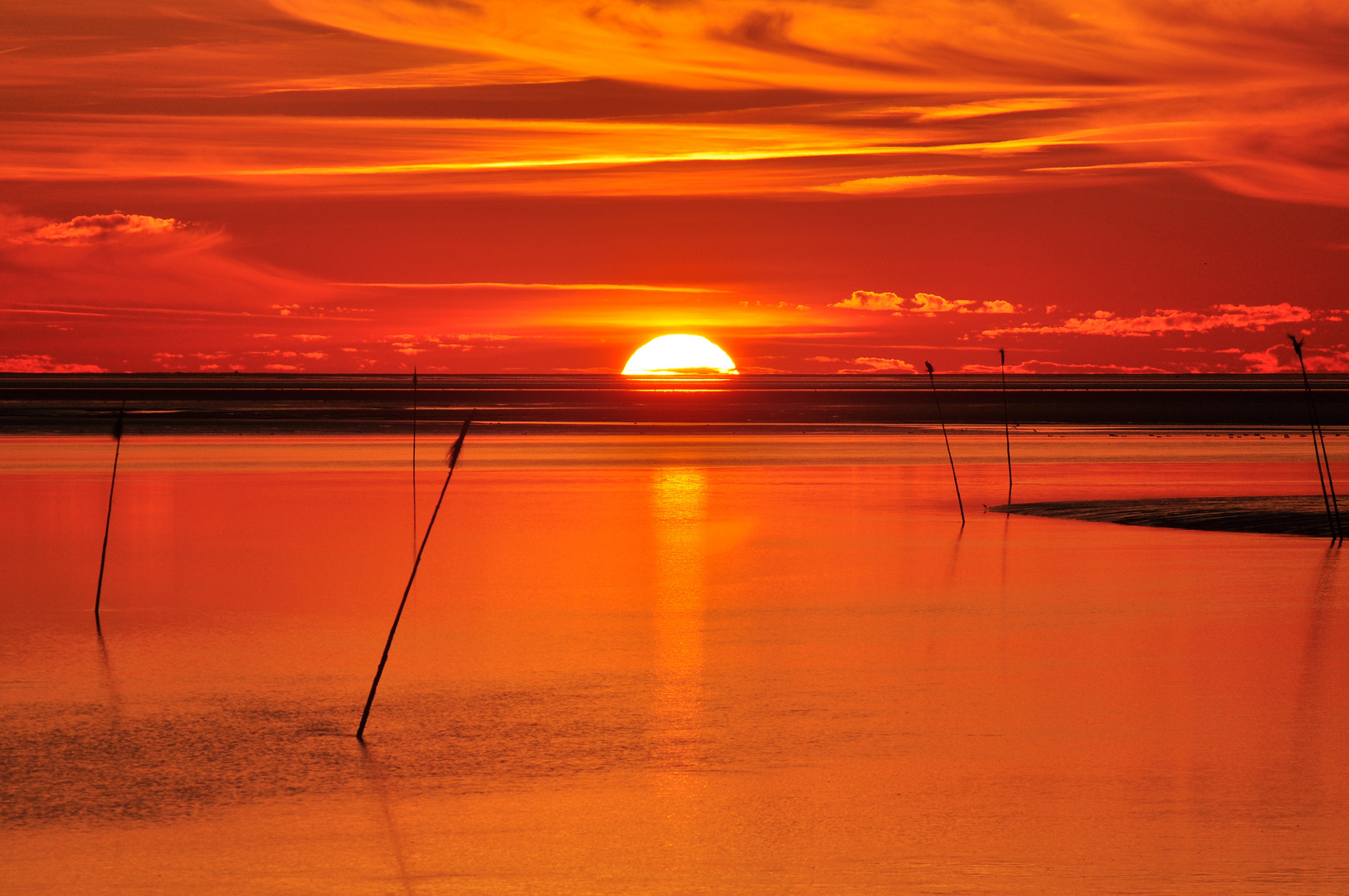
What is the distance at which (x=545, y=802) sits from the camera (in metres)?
6.68

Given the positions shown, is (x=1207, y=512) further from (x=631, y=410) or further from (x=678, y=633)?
(x=631, y=410)

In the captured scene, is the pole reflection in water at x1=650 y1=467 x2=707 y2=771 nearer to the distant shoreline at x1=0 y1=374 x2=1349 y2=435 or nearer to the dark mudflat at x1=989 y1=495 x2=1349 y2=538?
the dark mudflat at x1=989 y1=495 x2=1349 y2=538

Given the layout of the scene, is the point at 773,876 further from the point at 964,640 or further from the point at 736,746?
the point at 964,640

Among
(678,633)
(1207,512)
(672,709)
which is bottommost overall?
(672,709)

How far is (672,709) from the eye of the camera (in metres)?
8.62

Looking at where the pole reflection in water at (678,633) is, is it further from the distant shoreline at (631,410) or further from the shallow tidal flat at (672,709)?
the distant shoreline at (631,410)

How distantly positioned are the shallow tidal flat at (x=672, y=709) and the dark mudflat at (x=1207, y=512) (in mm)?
1104

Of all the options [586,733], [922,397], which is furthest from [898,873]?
[922,397]

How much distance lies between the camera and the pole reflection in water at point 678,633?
7863mm

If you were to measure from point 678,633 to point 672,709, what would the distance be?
250cm

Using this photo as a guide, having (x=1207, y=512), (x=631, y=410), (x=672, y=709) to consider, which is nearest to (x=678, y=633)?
(x=672, y=709)

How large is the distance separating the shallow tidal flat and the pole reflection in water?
5 centimetres

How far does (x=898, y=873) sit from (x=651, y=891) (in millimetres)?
998

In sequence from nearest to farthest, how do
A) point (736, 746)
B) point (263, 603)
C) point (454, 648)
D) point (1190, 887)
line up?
point (1190, 887), point (736, 746), point (454, 648), point (263, 603)
